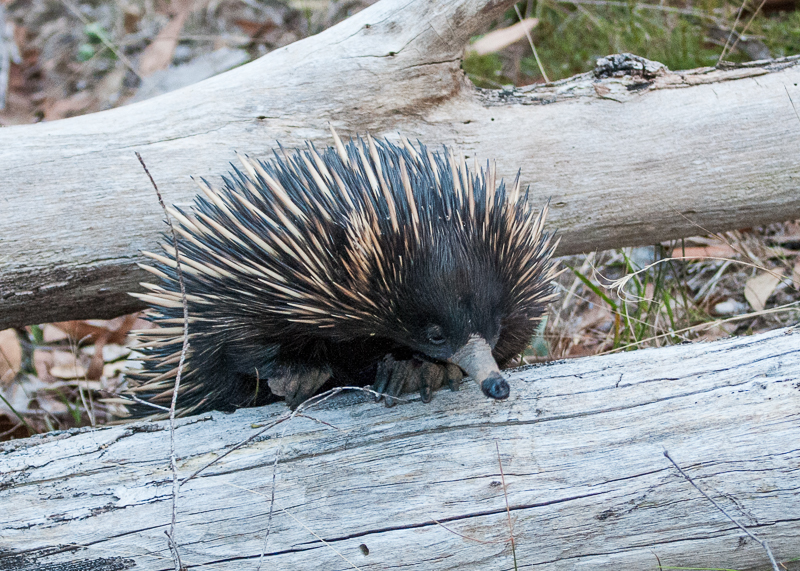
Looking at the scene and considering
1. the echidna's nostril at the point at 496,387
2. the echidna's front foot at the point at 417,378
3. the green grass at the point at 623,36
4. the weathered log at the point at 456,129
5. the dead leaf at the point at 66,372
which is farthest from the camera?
the green grass at the point at 623,36

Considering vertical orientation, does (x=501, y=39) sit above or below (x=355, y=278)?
below

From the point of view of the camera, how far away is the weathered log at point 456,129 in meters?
2.82

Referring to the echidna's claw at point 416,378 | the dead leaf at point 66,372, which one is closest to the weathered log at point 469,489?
the echidna's claw at point 416,378

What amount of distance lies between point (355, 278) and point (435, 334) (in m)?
0.26

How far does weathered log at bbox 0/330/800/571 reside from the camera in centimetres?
192

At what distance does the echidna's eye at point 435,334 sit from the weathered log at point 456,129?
113 centimetres

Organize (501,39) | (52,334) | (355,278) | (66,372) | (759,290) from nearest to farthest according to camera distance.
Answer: (355,278) → (759,290) → (66,372) → (52,334) → (501,39)

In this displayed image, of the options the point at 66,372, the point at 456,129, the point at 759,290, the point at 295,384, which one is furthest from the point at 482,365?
the point at 66,372

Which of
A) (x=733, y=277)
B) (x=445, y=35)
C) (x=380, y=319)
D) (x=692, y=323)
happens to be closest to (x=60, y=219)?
(x=380, y=319)

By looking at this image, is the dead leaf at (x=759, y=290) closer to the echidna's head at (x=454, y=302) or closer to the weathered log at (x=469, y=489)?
the weathered log at (x=469, y=489)

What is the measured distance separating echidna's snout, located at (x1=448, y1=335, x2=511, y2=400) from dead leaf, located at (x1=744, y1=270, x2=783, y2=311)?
6.64 feet

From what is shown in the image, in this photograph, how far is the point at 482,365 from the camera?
1.87 meters

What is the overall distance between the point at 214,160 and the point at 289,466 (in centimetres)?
130

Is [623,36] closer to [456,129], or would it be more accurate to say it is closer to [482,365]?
[456,129]
